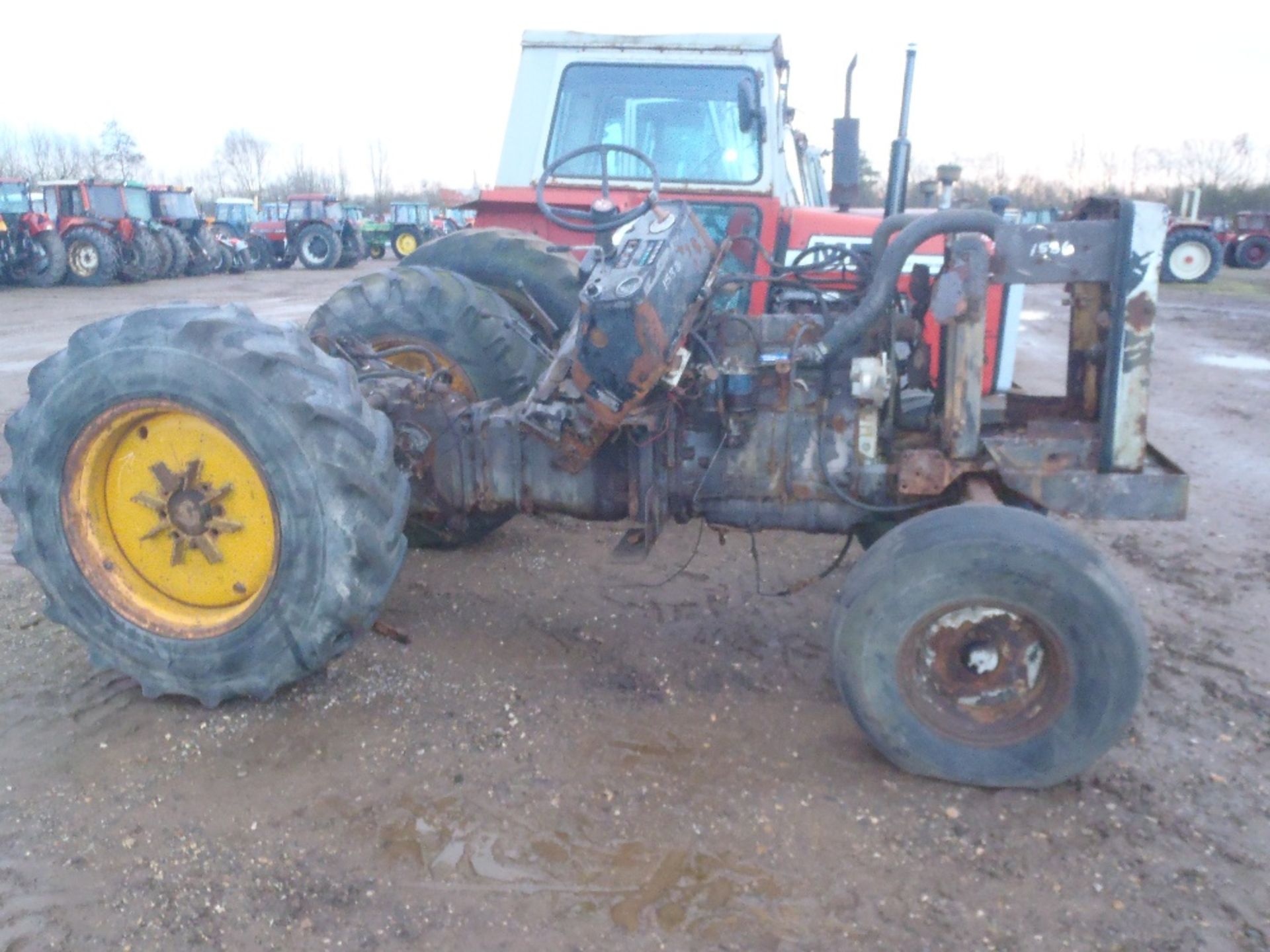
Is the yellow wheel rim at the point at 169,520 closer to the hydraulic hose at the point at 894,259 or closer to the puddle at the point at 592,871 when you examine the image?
the puddle at the point at 592,871

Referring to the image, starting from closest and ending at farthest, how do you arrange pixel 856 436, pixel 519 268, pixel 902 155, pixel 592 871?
pixel 592 871, pixel 856 436, pixel 902 155, pixel 519 268

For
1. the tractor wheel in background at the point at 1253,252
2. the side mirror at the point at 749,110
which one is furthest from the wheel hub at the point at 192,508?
the tractor wheel in background at the point at 1253,252

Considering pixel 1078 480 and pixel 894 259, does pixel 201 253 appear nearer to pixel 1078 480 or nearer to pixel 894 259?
pixel 894 259

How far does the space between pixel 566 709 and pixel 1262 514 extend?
3797 millimetres

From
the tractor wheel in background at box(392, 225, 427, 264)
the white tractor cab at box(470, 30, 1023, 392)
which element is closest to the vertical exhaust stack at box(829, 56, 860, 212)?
the white tractor cab at box(470, 30, 1023, 392)

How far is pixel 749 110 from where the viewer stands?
446 centimetres

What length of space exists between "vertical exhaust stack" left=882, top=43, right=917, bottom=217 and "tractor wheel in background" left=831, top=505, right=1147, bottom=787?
164 cm

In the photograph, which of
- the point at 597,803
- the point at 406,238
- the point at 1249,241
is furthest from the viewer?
the point at 406,238

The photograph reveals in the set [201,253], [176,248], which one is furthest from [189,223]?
[176,248]

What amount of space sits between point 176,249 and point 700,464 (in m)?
21.3

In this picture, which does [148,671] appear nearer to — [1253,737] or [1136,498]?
[1136,498]

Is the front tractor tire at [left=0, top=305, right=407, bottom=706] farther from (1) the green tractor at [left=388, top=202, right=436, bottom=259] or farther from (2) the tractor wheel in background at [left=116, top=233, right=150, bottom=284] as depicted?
(1) the green tractor at [left=388, top=202, right=436, bottom=259]

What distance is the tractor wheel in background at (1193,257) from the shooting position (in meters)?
19.8

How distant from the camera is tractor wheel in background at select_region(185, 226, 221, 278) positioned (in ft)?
74.7
